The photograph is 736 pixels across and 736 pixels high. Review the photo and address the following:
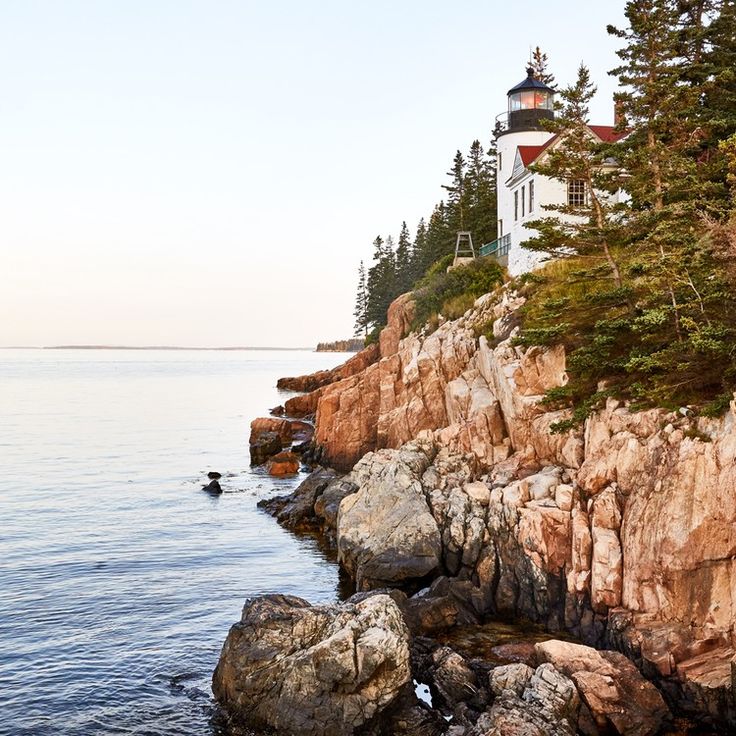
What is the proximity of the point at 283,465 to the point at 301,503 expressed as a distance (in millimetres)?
11597

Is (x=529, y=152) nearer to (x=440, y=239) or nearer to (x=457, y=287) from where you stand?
(x=457, y=287)

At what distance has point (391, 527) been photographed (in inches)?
978

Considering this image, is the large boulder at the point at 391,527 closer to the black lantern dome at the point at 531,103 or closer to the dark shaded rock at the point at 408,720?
the dark shaded rock at the point at 408,720

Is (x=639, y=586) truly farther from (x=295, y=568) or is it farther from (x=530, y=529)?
(x=295, y=568)

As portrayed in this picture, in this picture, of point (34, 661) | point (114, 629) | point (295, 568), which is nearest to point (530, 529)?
point (295, 568)

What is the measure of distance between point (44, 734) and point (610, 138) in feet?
142

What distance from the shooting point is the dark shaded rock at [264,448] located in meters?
51.0

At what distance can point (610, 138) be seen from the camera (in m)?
45.3

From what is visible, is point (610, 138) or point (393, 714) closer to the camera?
point (393, 714)

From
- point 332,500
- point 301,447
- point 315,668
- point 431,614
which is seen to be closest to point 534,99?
point 301,447

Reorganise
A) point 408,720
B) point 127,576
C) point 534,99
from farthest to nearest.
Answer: point 534,99 → point 127,576 → point 408,720

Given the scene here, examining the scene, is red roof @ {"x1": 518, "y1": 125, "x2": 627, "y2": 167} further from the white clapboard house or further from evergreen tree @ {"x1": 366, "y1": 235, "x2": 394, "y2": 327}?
evergreen tree @ {"x1": 366, "y1": 235, "x2": 394, "y2": 327}

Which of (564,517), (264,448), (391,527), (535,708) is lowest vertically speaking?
(535,708)

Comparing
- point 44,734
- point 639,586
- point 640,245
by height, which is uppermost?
point 640,245
